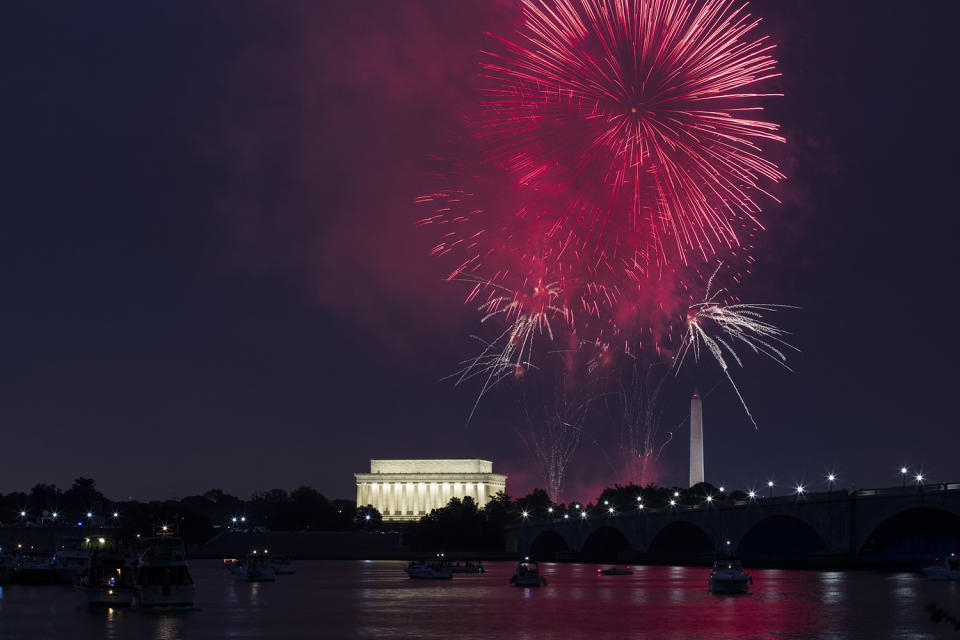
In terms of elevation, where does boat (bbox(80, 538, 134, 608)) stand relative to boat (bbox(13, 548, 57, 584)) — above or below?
above

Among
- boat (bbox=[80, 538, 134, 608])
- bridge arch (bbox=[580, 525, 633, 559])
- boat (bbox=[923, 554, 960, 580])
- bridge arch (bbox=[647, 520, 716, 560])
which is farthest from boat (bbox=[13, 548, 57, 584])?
bridge arch (bbox=[580, 525, 633, 559])

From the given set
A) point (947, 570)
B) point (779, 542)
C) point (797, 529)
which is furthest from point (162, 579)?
point (779, 542)

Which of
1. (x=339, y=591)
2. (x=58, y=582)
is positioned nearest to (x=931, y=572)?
(x=339, y=591)

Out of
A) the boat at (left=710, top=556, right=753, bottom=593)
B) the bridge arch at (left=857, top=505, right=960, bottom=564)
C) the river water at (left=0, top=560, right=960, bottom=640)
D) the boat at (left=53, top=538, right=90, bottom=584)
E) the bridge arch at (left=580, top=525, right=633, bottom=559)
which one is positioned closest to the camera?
the river water at (left=0, top=560, right=960, bottom=640)

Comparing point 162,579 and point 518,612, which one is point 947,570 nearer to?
point 518,612

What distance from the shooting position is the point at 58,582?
11938 cm

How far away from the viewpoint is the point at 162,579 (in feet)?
246

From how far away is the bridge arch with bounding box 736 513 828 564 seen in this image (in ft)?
463

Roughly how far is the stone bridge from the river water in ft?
20.2

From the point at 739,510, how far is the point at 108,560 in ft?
242

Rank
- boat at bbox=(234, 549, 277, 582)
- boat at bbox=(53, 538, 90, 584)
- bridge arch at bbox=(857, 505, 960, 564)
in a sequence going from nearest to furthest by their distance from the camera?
bridge arch at bbox=(857, 505, 960, 564) → boat at bbox=(53, 538, 90, 584) → boat at bbox=(234, 549, 277, 582)

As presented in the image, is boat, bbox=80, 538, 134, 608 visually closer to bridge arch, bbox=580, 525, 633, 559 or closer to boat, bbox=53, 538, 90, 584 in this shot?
boat, bbox=53, 538, 90, 584

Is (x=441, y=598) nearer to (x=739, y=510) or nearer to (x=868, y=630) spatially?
(x=868, y=630)

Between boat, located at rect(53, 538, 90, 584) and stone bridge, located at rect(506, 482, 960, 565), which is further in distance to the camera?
boat, located at rect(53, 538, 90, 584)
